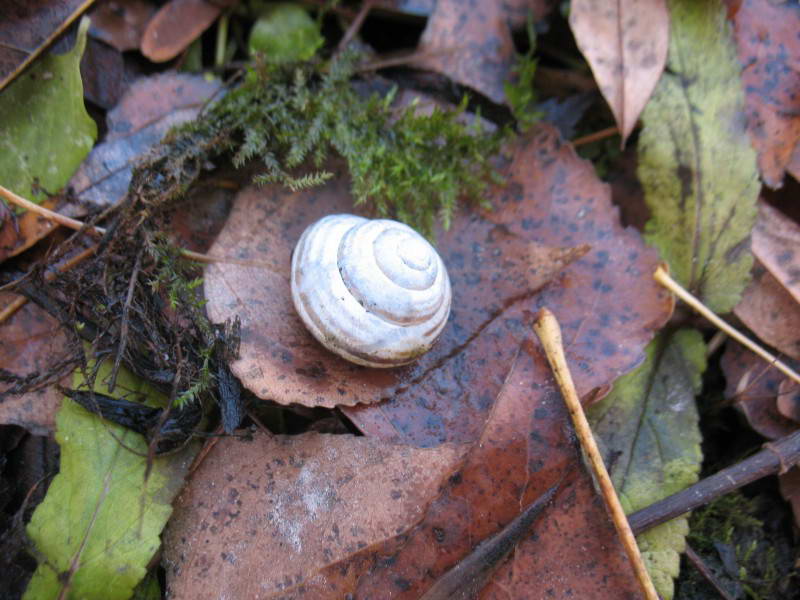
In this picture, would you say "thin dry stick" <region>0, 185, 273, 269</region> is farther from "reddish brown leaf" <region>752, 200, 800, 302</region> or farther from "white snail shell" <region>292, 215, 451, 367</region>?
"reddish brown leaf" <region>752, 200, 800, 302</region>

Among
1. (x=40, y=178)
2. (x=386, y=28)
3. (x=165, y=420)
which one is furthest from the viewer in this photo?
(x=386, y=28)

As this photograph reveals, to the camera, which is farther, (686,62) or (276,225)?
(686,62)

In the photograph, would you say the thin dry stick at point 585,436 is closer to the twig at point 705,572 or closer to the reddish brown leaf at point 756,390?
the twig at point 705,572

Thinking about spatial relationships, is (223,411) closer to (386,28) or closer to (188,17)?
(188,17)

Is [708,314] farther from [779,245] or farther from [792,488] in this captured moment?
[792,488]

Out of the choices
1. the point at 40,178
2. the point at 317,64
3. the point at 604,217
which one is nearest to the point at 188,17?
the point at 317,64

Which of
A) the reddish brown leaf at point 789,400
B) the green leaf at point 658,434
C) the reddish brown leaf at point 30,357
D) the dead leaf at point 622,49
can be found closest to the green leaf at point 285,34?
the dead leaf at point 622,49

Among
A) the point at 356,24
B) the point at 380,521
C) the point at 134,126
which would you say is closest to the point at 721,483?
the point at 380,521
